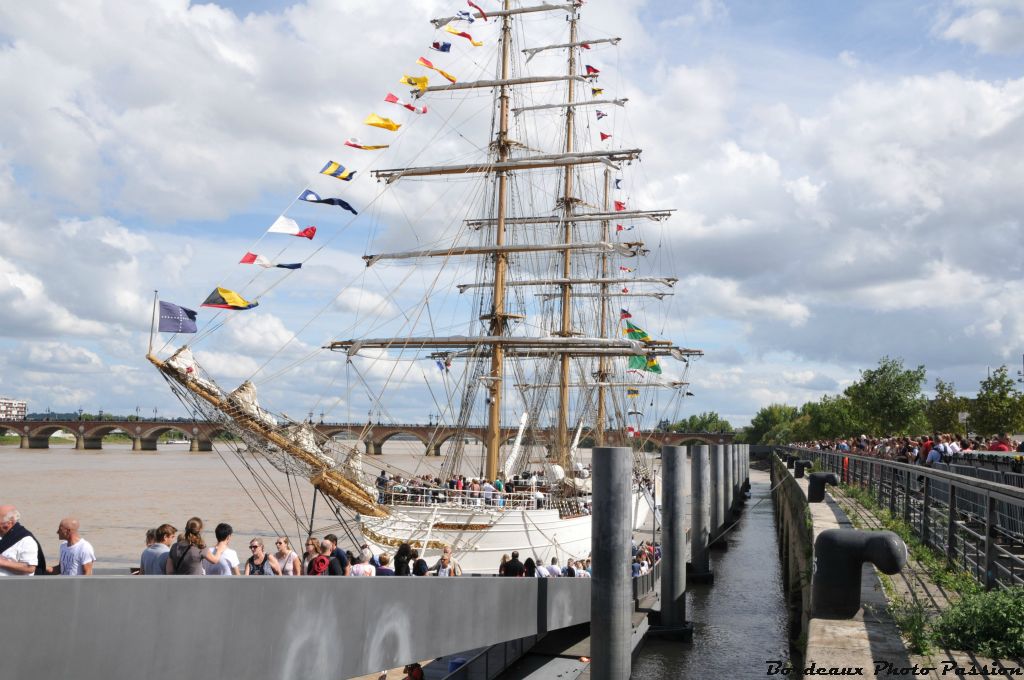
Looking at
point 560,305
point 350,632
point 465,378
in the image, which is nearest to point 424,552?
point 465,378

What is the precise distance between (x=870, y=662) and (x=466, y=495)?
17.8 m

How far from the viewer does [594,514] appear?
36.8ft

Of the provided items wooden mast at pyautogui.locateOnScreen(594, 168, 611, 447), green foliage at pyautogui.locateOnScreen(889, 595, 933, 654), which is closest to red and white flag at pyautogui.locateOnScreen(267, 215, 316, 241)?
green foliage at pyautogui.locateOnScreen(889, 595, 933, 654)

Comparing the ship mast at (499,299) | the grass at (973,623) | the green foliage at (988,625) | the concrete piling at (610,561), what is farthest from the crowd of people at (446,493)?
the green foliage at (988,625)

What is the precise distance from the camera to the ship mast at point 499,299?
1155 inches

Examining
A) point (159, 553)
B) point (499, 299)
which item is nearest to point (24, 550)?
point (159, 553)

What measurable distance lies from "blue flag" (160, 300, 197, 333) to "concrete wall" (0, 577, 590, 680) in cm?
1211

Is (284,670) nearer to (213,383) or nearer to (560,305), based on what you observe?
(213,383)

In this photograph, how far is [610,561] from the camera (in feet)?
36.7

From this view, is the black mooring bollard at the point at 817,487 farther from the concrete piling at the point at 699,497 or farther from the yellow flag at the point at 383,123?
the yellow flag at the point at 383,123

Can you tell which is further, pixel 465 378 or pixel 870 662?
pixel 465 378

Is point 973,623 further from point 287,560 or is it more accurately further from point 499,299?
point 499,299

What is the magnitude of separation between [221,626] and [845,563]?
244 inches

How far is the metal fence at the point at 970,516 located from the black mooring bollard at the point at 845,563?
911 millimetres
